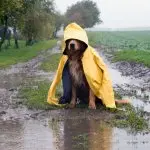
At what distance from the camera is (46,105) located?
492 inches

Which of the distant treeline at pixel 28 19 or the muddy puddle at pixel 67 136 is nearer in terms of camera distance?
the muddy puddle at pixel 67 136

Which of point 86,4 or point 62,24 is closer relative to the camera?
point 62,24

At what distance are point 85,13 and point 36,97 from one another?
129337 mm

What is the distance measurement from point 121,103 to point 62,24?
110 metres

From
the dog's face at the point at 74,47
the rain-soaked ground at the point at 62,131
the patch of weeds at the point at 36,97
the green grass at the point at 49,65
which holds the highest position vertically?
the dog's face at the point at 74,47

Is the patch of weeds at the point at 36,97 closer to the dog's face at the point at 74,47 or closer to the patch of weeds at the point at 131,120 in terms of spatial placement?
the dog's face at the point at 74,47

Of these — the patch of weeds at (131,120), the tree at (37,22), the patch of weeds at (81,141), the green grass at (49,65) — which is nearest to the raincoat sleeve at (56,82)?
the patch of weeds at (131,120)

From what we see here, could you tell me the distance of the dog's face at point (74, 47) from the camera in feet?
38.7

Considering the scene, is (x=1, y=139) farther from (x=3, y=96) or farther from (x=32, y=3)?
(x=32, y=3)

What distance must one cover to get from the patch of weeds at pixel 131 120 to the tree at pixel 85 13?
127 meters

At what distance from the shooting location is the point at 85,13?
142m

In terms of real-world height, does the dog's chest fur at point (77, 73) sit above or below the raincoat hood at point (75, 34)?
below

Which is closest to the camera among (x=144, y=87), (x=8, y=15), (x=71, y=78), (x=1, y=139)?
(x=1, y=139)

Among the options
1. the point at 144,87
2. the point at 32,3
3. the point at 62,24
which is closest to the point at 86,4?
the point at 62,24
